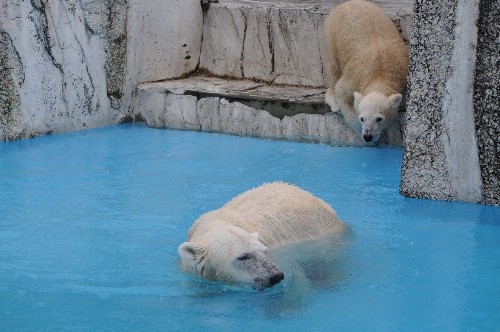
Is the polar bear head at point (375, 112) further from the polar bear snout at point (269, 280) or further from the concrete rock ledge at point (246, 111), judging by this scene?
the polar bear snout at point (269, 280)

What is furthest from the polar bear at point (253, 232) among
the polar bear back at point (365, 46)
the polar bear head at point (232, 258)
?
the polar bear back at point (365, 46)

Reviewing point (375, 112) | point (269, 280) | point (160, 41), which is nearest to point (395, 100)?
point (375, 112)

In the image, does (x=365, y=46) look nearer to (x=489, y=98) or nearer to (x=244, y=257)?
(x=489, y=98)

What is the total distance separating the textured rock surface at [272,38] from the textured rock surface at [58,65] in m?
1.03

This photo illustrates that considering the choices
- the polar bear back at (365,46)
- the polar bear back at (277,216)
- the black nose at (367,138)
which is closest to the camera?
the polar bear back at (277,216)

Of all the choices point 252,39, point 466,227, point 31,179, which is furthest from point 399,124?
Result: point 31,179

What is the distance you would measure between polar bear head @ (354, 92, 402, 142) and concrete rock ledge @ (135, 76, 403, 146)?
0.20 meters

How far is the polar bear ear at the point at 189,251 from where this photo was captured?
187 inches

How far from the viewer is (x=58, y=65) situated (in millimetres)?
8648

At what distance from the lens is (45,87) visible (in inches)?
337

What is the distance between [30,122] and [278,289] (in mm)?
Result: 4388

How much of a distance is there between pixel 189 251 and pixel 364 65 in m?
4.24

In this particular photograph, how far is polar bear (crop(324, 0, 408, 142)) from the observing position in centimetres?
826

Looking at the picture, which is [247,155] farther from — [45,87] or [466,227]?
[466,227]
